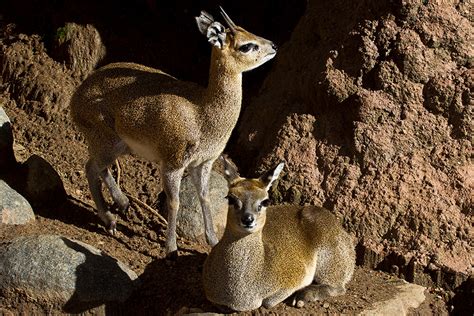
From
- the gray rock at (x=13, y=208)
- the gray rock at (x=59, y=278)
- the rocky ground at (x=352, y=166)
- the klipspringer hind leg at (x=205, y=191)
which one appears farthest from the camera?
the klipspringer hind leg at (x=205, y=191)

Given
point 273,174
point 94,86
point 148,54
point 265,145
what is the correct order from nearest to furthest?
point 273,174
point 94,86
point 265,145
point 148,54

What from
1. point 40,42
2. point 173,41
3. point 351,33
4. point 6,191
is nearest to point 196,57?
point 173,41

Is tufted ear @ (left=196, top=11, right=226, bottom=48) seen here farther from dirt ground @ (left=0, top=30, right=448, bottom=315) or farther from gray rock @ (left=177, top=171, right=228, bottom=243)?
dirt ground @ (left=0, top=30, right=448, bottom=315)

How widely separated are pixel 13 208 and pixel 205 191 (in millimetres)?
1793

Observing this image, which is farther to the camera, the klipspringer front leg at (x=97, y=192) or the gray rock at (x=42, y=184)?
the gray rock at (x=42, y=184)

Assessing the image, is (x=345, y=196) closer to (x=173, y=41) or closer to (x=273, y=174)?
(x=273, y=174)

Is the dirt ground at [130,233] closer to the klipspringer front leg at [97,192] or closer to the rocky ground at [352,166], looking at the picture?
the rocky ground at [352,166]

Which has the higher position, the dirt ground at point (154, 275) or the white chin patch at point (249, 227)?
the white chin patch at point (249, 227)

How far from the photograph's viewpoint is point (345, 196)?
900cm

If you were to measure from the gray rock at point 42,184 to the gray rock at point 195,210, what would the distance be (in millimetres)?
1225

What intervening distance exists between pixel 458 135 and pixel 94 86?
139 inches

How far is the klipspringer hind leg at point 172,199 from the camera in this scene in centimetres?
838

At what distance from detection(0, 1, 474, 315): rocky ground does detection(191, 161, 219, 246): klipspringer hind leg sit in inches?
10.5

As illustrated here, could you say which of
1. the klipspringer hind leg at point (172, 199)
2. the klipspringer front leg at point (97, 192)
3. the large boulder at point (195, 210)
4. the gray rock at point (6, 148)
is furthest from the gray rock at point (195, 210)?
the gray rock at point (6, 148)
